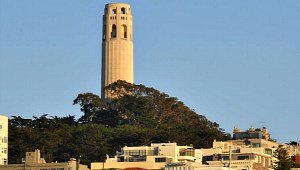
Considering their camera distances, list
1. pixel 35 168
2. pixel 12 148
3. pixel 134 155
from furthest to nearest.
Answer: pixel 12 148 < pixel 134 155 < pixel 35 168

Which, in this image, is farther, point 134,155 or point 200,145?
point 200,145

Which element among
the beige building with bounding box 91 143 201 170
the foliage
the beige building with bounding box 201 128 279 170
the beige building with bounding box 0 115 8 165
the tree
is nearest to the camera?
the tree

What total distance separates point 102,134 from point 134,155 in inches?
985

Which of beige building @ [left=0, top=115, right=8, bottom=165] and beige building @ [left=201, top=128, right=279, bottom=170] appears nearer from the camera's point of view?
beige building @ [left=201, top=128, right=279, bottom=170]

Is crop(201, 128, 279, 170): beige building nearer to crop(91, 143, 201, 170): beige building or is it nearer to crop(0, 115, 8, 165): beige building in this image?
crop(91, 143, 201, 170): beige building

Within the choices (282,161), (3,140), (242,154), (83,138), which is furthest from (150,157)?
(83,138)

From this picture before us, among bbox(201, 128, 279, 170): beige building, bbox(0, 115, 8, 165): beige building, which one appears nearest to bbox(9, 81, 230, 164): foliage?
bbox(201, 128, 279, 170): beige building

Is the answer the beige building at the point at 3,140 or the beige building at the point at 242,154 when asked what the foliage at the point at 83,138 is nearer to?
the beige building at the point at 242,154

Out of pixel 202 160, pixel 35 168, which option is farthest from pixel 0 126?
pixel 202 160

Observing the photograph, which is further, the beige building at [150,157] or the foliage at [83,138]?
the foliage at [83,138]

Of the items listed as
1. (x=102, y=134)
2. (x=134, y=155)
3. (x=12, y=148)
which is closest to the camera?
(x=134, y=155)

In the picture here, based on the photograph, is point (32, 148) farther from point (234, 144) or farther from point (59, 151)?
point (234, 144)

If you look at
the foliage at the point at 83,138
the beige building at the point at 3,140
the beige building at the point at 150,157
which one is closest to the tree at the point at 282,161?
the beige building at the point at 150,157

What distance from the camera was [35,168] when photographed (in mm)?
155125
